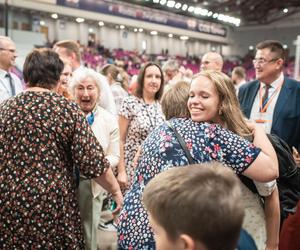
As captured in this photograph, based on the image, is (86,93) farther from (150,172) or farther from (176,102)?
(150,172)

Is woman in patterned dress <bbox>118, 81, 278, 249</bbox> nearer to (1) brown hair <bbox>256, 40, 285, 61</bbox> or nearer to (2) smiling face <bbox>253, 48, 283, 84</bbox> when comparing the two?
(2) smiling face <bbox>253, 48, 283, 84</bbox>

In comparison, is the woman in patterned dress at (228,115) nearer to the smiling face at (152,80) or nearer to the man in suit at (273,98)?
the man in suit at (273,98)

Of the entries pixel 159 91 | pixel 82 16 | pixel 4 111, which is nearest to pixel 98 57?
pixel 82 16

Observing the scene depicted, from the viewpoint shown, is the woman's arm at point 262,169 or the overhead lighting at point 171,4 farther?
the overhead lighting at point 171,4

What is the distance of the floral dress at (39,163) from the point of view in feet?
5.60

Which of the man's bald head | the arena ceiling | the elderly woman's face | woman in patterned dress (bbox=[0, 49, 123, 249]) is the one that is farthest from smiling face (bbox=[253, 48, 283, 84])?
the arena ceiling

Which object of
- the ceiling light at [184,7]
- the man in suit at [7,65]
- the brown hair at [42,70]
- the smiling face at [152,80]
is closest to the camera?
the brown hair at [42,70]

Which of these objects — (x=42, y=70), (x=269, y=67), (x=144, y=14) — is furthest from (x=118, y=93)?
(x=144, y=14)

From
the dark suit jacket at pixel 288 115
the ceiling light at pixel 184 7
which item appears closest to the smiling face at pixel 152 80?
the dark suit jacket at pixel 288 115

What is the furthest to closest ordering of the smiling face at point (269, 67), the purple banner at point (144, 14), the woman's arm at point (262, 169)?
the purple banner at point (144, 14), the smiling face at point (269, 67), the woman's arm at point (262, 169)

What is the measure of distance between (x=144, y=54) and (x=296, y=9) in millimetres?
9642

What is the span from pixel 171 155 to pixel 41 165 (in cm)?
68

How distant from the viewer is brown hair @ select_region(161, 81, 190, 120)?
1760mm

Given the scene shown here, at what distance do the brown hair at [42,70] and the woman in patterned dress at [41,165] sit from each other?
53mm
